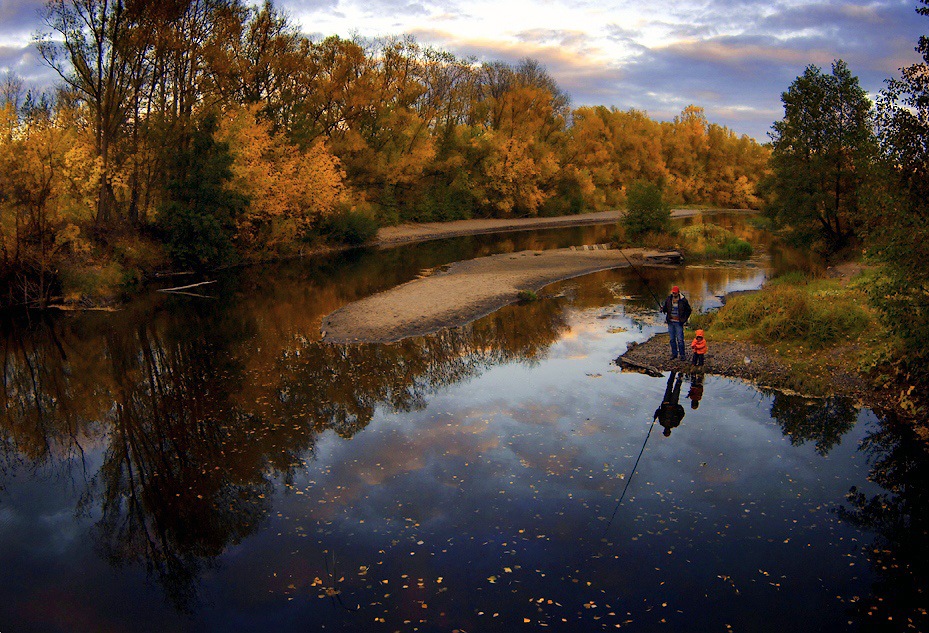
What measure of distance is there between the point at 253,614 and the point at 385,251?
39199 mm

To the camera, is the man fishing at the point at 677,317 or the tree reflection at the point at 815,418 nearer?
the tree reflection at the point at 815,418

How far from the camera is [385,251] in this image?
4706 cm

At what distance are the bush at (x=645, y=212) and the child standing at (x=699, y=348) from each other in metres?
27.3

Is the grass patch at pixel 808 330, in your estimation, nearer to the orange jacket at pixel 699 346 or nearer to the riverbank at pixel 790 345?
the riverbank at pixel 790 345

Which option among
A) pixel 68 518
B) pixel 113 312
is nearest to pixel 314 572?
pixel 68 518

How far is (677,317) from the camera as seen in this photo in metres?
18.4

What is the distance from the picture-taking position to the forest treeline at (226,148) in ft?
90.1

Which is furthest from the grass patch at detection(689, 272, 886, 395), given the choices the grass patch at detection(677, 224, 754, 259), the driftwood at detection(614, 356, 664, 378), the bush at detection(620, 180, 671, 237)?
the bush at detection(620, 180, 671, 237)

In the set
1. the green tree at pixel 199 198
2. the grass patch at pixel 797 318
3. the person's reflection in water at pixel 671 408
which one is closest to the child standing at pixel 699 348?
the person's reflection in water at pixel 671 408

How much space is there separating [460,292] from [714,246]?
70.4ft

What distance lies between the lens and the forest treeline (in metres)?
27.5

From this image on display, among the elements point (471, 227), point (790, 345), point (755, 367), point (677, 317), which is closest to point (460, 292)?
point (677, 317)

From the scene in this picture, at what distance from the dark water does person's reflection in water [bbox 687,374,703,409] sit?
0.07 m

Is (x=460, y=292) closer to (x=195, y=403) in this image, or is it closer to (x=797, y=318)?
(x=797, y=318)
